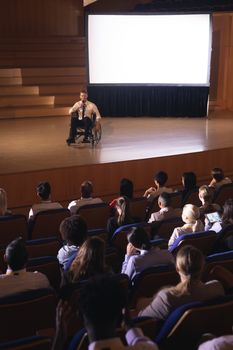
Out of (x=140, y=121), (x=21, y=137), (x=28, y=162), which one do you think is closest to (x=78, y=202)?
(x=28, y=162)

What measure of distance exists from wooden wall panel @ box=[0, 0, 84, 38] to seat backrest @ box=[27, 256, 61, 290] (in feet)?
34.2

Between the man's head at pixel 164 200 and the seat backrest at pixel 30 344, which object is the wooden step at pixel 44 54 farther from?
the seat backrest at pixel 30 344

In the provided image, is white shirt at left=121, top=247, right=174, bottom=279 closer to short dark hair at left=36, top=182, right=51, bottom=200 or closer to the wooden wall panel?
short dark hair at left=36, top=182, right=51, bottom=200

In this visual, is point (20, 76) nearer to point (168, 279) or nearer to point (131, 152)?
point (131, 152)

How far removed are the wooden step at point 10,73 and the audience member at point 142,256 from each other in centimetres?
935

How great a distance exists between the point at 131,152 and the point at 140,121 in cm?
347

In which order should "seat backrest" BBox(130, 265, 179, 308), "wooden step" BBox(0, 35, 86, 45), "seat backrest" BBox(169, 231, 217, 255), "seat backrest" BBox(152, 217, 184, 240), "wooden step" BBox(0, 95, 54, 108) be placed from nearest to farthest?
1. "seat backrest" BBox(130, 265, 179, 308)
2. "seat backrest" BBox(169, 231, 217, 255)
3. "seat backrest" BBox(152, 217, 184, 240)
4. "wooden step" BBox(0, 95, 54, 108)
5. "wooden step" BBox(0, 35, 86, 45)

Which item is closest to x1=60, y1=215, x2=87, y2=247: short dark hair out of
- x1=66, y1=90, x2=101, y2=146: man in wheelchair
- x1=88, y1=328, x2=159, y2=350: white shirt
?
x1=88, y1=328, x2=159, y2=350: white shirt

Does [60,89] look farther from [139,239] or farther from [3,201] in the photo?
[139,239]

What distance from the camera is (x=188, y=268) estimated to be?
2.64m

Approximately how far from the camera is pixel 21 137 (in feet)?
30.2

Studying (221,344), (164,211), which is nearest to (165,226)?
(164,211)

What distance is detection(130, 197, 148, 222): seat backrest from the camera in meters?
5.31

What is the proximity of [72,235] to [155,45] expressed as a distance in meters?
8.49
